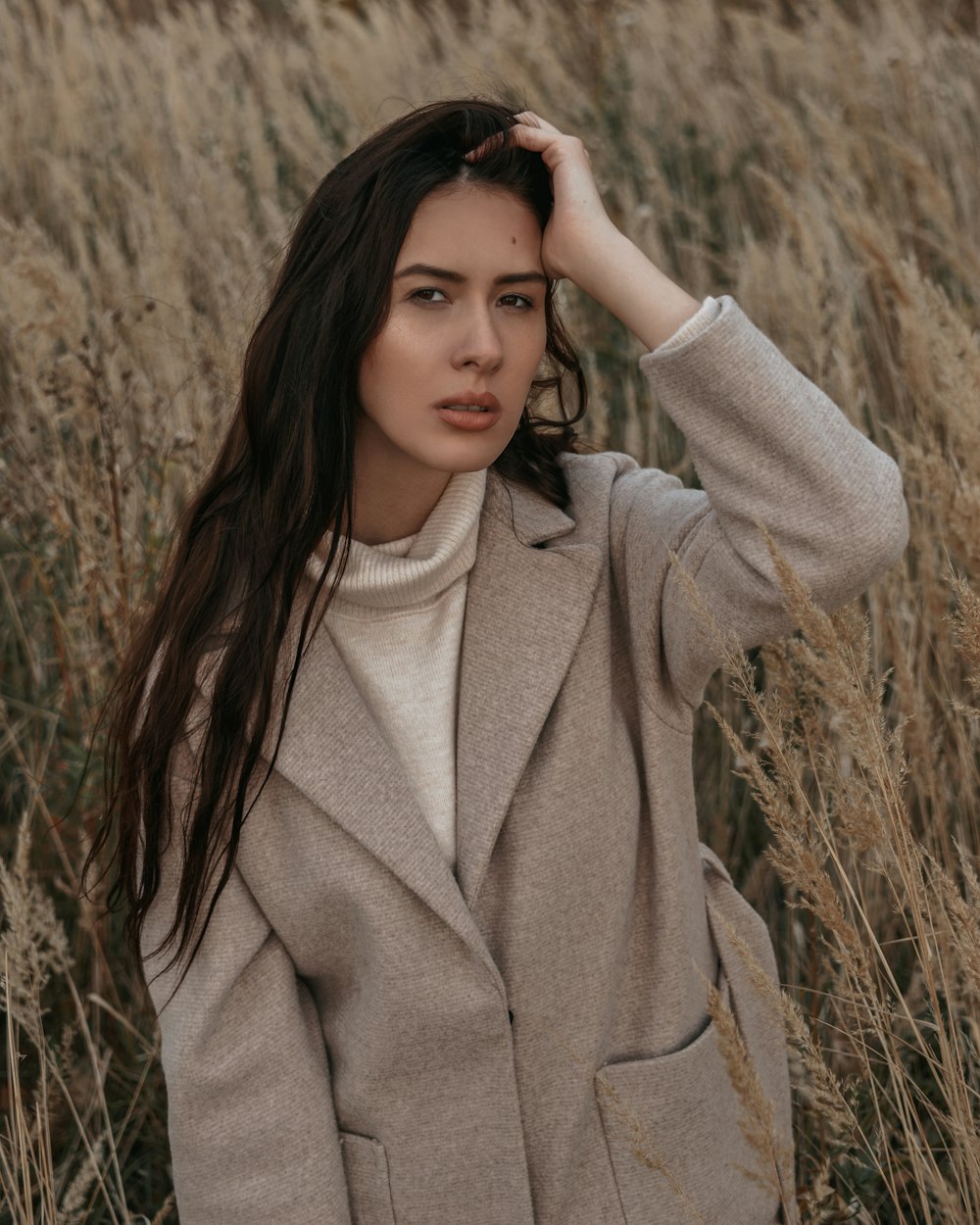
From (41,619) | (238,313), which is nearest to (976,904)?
(238,313)

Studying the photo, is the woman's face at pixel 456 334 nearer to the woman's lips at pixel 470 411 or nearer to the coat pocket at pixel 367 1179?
the woman's lips at pixel 470 411

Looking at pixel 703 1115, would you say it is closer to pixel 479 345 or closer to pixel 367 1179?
pixel 367 1179

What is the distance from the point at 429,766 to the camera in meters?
1.50

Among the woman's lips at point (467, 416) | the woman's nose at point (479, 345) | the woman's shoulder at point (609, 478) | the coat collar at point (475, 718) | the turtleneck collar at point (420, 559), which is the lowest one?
the coat collar at point (475, 718)

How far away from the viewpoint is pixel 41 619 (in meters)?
2.54

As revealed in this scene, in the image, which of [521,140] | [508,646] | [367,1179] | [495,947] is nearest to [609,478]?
[508,646]

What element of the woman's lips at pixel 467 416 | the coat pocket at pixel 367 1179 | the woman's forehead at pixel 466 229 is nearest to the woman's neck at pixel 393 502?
the woman's lips at pixel 467 416

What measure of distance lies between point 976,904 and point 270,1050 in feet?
2.71

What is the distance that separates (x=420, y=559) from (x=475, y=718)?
20cm

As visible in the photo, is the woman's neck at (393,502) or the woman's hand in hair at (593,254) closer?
the woman's hand in hair at (593,254)

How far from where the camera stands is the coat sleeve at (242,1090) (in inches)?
56.4

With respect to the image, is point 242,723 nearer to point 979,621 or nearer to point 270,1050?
point 270,1050

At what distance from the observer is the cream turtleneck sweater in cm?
147

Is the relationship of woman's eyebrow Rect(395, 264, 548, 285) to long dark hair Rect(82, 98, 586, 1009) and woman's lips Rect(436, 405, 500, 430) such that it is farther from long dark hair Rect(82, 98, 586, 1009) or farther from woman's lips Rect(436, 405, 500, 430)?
woman's lips Rect(436, 405, 500, 430)
